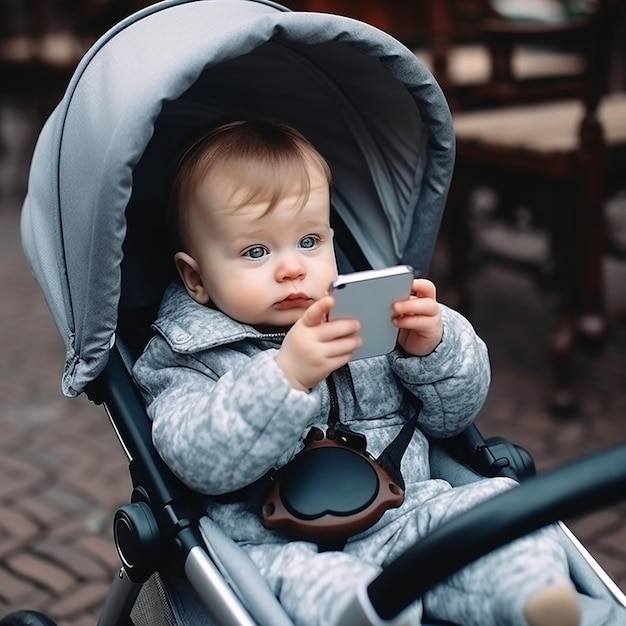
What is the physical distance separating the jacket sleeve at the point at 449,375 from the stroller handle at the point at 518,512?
643 mm

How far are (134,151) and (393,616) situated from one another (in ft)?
2.85

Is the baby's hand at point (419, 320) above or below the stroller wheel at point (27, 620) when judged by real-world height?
above

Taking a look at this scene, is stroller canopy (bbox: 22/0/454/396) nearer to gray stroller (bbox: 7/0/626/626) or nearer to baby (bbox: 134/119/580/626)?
gray stroller (bbox: 7/0/626/626)

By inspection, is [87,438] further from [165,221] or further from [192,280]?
[192,280]

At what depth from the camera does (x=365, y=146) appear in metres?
2.30

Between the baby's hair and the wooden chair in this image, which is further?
the wooden chair

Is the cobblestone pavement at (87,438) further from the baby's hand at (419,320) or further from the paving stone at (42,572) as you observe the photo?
the baby's hand at (419,320)


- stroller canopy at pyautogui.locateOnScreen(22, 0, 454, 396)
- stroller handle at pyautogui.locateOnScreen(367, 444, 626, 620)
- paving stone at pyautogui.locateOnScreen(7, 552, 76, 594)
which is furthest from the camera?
paving stone at pyautogui.locateOnScreen(7, 552, 76, 594)

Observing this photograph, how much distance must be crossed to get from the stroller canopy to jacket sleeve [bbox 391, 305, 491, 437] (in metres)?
0.36

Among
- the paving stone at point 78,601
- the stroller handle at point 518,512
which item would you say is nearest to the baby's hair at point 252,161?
the stroller handle at point 518,512

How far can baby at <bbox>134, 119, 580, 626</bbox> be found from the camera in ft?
5.31

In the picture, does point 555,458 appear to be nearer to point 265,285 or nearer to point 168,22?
point 265,285

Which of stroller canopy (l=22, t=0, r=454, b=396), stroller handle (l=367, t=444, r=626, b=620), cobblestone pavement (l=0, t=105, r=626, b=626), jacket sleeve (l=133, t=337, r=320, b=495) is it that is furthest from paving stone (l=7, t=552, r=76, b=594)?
stroller handle (l=367, t=444, r=626, b=620)

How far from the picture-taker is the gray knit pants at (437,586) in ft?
5.02
